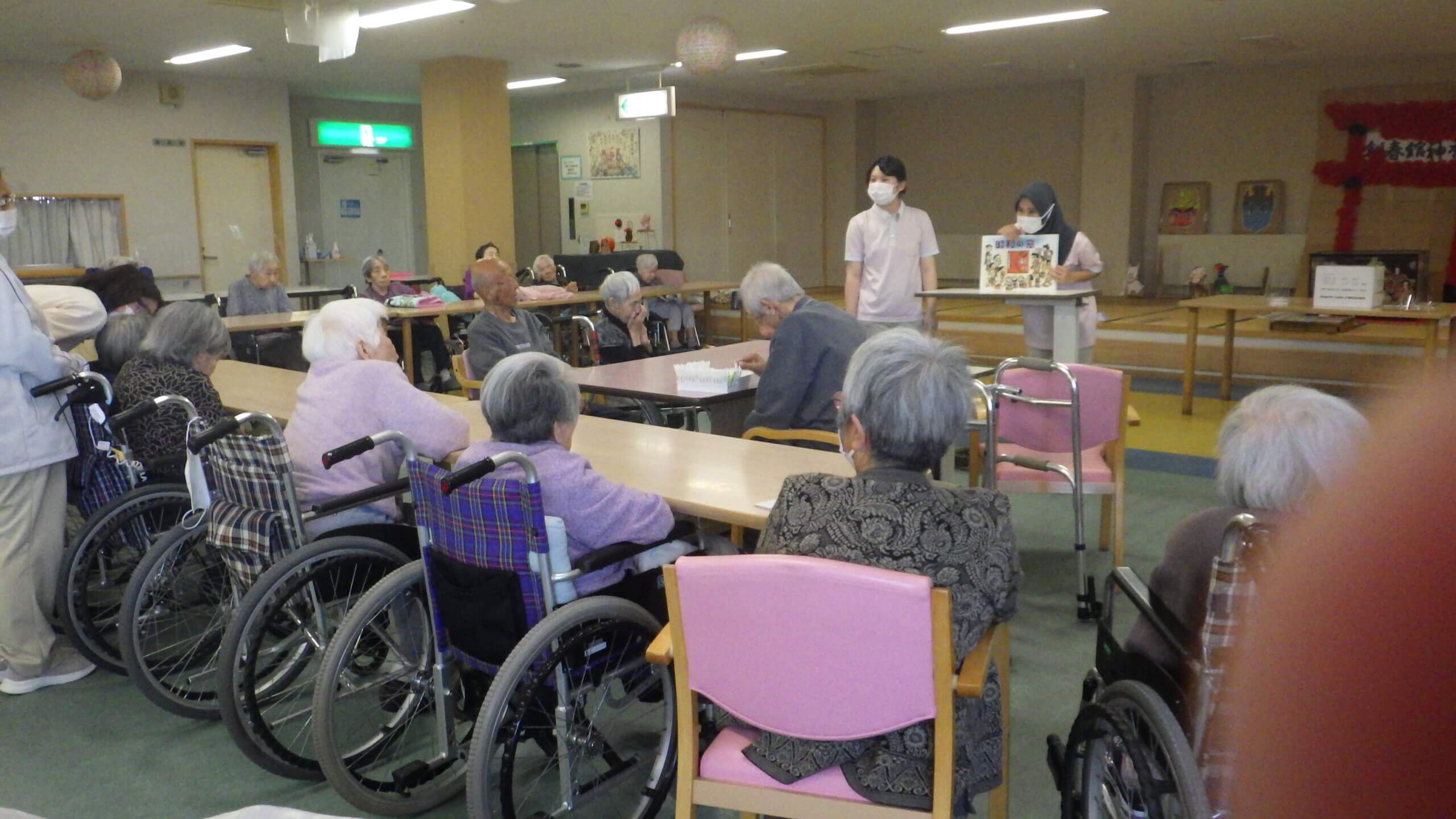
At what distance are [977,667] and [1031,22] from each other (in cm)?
800

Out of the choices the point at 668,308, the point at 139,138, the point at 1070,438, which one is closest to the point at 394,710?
the point at 1070,438

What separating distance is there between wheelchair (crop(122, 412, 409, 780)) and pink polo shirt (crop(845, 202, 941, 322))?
2898mm

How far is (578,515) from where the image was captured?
2.29m

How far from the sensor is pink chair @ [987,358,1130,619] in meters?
3.45

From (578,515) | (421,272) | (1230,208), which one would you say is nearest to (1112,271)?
(1230,208)

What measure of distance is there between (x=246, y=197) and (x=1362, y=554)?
42.0 ft

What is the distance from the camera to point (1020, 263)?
189 inches

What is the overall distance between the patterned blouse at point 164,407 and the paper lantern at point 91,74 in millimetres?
5575

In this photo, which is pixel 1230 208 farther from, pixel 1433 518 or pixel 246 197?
pixel 1433 518

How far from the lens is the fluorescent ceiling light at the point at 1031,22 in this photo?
27.2 ft

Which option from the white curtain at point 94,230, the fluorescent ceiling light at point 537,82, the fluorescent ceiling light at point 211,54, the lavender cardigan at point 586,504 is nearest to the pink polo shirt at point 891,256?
the lavender cardigan at point 586,504

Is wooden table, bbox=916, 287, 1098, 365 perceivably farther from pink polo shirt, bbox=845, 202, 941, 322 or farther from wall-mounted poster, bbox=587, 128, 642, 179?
wall-mounted poster, bbox=587, 128, 642, 179

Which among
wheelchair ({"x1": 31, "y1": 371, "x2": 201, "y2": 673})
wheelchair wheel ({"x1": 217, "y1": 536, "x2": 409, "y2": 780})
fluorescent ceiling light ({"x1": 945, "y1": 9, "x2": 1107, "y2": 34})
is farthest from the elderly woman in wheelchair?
fluorescent ceiling light ({"x1": 945, "y1": 9, "x2": 1107, "y2": 34})

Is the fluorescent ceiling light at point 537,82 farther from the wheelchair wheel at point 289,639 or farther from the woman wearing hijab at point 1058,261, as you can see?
the wheelchair wheel at point 289,639
